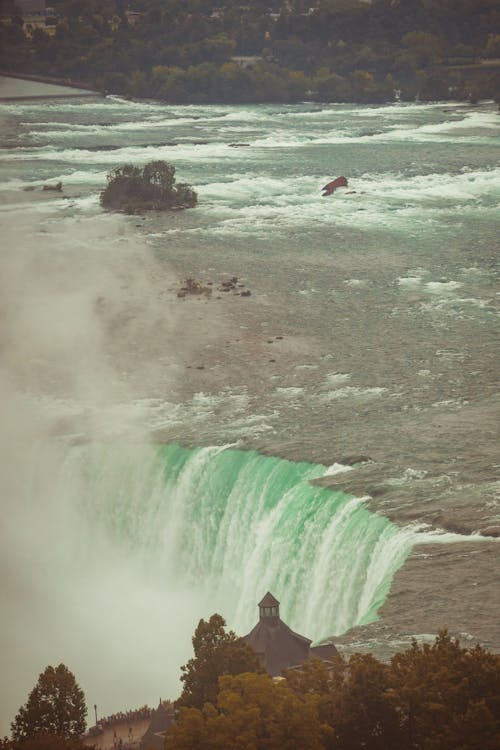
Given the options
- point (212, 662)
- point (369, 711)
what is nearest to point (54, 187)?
point (212, 662)

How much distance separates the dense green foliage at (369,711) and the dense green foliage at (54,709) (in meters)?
4.83

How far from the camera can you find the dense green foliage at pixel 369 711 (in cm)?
2638

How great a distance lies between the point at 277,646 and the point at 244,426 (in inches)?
633

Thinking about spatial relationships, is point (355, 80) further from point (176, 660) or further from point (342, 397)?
point (176, 660)

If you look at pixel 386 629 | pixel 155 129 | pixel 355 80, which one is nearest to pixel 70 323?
pixel 386 629

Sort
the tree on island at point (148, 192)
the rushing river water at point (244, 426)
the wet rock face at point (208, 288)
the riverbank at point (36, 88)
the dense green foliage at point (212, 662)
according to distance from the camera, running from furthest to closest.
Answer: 1. the riverbank at point (36, 88)
2. the tree on island at point (148, 192)
3. the wet rock face at point (208, 288)
4. the rushing river water at point (244, 426)
5. the dense green foliage at point (212, 662)

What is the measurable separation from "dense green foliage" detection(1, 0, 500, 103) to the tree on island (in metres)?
55.8

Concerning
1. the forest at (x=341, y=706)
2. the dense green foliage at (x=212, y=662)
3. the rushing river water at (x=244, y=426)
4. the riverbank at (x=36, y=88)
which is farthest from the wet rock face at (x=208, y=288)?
the riverbank at (x=36, y=88)

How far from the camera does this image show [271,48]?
164 meters

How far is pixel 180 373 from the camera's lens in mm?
56750

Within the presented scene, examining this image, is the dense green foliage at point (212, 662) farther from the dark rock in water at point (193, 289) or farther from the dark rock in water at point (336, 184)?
the dark rock in water at point (336, 184)

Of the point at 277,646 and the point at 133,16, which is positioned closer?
the point at 277,646

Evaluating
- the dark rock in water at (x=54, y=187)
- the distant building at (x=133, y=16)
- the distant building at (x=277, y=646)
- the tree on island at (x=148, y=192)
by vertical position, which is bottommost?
the distant building at (x=277, y=646)

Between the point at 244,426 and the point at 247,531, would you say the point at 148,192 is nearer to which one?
the point at 244,426
